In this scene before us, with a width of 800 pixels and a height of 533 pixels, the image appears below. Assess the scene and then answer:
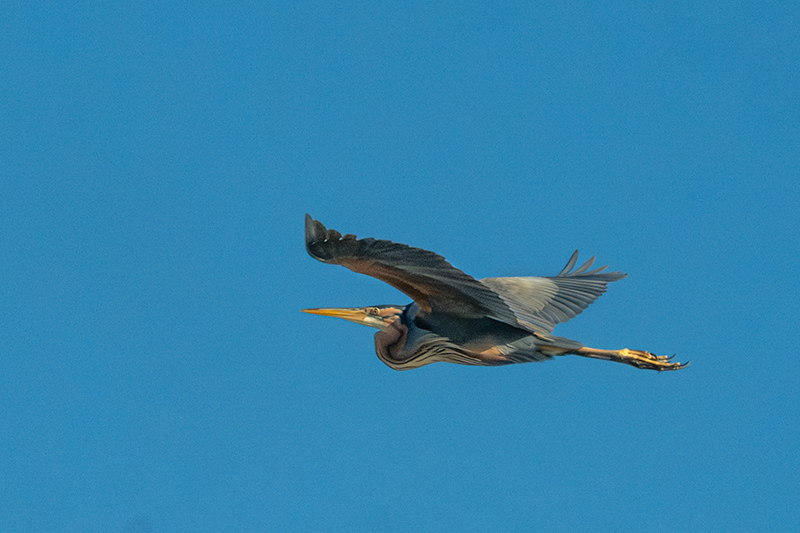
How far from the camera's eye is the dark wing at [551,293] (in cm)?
1268

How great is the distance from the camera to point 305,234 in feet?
33.3

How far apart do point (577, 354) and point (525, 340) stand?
993 mm

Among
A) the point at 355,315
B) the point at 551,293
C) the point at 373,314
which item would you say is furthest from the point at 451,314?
the point at 551,293

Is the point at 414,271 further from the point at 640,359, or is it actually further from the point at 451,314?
the point at 640,359

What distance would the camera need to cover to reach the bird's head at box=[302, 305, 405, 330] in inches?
487

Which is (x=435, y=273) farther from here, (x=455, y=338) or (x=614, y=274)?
(x=614, y=274)

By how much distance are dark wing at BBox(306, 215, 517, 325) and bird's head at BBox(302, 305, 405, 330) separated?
421mm

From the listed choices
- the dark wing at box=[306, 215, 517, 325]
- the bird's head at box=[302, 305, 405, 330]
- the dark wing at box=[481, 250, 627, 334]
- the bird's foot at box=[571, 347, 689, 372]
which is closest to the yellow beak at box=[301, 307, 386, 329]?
the bird's head at box=[302, 305, 405, 330]

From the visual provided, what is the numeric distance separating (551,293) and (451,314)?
216 centimetres

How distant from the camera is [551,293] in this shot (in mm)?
13727

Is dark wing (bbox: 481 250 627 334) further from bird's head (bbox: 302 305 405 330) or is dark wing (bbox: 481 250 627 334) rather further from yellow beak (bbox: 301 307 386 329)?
yellow beak (bbox: 301 307 386 329)

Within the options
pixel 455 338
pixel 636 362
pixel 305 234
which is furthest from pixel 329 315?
pixel 636 362

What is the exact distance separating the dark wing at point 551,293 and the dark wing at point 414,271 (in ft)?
2.45

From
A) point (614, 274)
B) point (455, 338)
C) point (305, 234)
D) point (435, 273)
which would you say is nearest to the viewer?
point (305, 234)
